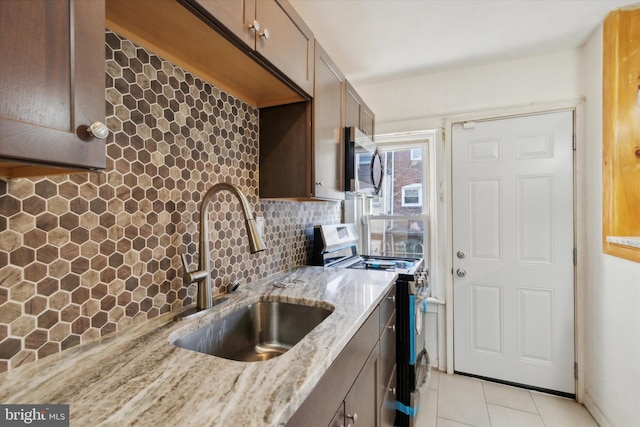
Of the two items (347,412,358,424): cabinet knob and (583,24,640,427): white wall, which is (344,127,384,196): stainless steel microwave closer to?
(347,412,358,424): cabinet knob

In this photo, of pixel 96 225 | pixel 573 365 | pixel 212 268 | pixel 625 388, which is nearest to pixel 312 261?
pixel 212 268

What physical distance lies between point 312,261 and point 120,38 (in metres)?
1.64

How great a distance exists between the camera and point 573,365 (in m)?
2.15

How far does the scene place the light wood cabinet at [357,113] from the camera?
2.03m

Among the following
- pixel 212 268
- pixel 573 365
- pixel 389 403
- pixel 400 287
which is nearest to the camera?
pixel 212 268

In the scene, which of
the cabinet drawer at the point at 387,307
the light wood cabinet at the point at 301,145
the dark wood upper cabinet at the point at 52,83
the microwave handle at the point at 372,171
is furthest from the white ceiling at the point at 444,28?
the cabinet drawer at the point at 387,307

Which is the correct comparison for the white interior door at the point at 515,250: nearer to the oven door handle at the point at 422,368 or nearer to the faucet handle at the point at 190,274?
the oven door handle at the point at 422,368

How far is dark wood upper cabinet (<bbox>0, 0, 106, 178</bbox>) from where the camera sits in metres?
0.45

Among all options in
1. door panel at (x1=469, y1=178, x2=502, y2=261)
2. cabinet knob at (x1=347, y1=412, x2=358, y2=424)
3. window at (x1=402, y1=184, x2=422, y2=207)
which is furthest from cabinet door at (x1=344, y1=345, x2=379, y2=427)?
window at (x1=402, y1=184, x2=422, y2=207)

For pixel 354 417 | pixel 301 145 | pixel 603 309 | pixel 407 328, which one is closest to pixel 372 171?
pixel 301 145

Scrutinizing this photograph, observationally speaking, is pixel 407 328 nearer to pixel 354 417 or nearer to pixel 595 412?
pixel 354 417

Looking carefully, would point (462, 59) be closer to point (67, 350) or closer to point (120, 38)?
point (120, 38)

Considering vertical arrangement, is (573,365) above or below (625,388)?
below

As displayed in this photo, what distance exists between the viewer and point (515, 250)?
231 cm
